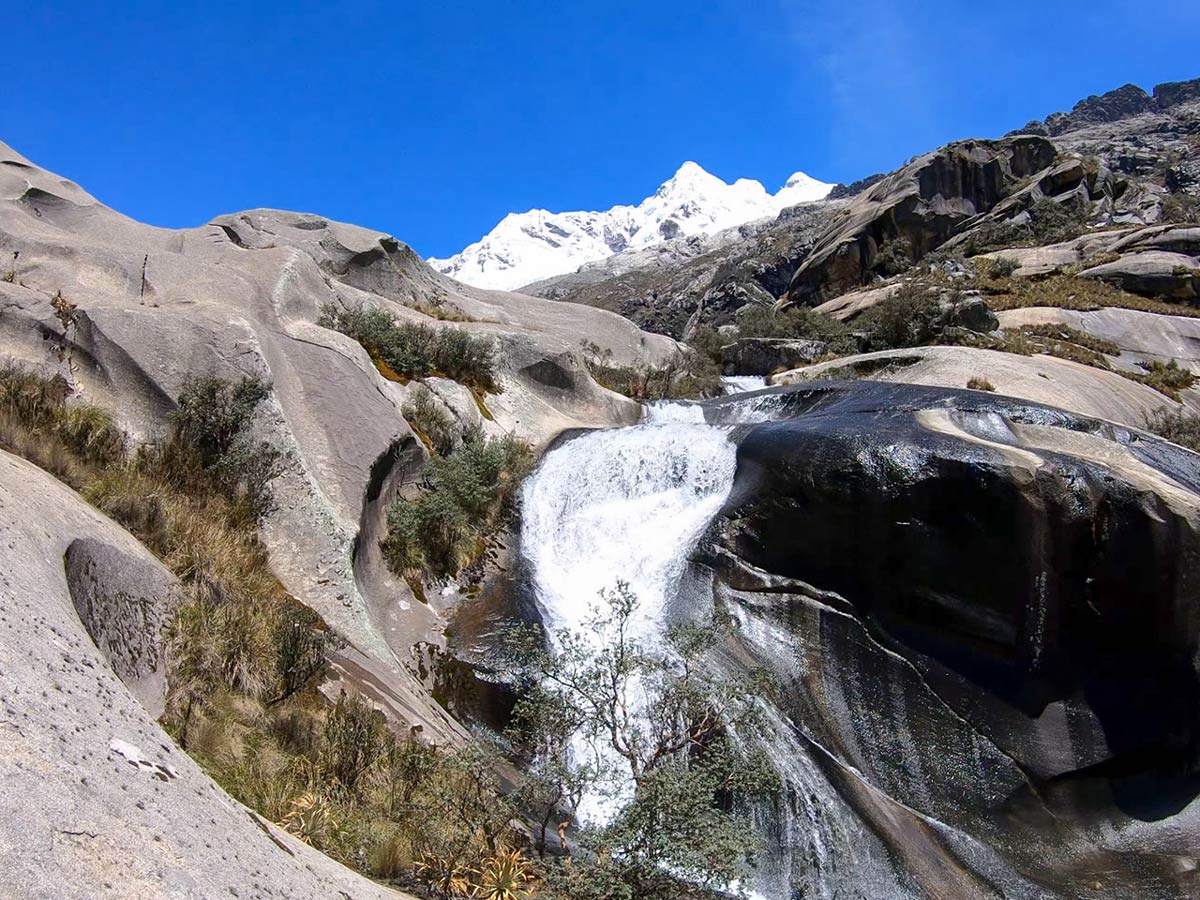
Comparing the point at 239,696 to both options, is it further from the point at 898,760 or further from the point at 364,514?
the point at 898,760

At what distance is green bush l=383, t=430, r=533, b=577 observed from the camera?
43.6 feet

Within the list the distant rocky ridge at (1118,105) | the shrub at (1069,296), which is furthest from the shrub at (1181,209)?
the distant rocky ridge at (1118,105)

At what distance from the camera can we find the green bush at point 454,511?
43.6 feet

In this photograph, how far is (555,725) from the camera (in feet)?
26.2

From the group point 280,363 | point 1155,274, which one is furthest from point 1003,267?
point 280,363

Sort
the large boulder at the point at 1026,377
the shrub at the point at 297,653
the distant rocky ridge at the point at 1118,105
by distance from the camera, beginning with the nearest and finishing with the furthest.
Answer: the shrub at the point at 297,653 < the large boulder at the point at 1026,377 < the distant rocky ridge at the point at 1118,105

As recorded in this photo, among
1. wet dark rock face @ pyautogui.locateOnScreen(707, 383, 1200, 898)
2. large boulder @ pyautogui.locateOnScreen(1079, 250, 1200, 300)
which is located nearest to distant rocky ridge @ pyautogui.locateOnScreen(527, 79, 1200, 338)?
large boulder @ pyautogui.locateOnScreen(1079, 250, 1200, 300)

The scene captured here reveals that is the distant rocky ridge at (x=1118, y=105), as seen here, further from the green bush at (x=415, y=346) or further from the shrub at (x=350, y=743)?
the shrub at (x=350, y=743)

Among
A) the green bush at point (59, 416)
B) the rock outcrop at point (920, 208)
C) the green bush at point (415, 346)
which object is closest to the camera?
the green bush at point (59, 416)

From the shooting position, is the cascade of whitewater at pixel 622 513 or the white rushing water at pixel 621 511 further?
the white rushing water at pixel 621 511

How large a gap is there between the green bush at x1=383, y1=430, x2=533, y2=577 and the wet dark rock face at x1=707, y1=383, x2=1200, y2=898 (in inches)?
181

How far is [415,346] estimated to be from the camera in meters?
18.4

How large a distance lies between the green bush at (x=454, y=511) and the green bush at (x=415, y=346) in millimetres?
2939

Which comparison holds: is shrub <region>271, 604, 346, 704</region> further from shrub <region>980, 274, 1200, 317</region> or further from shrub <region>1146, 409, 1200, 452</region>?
shrub <region>980, 274, 1200, 317</region>
